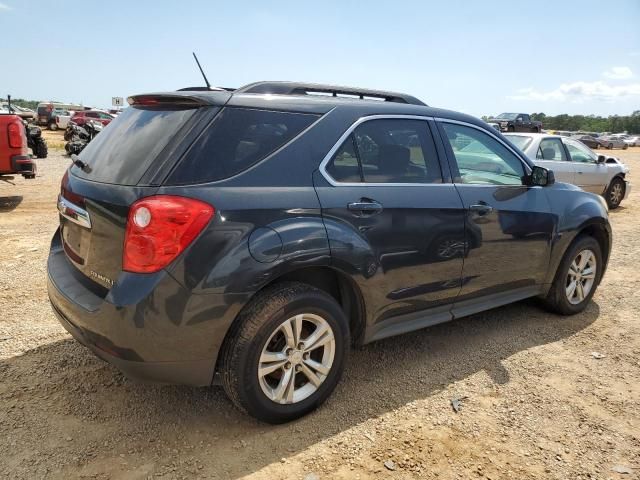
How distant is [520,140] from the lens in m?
8.94

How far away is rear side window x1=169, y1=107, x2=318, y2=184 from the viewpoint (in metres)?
2.39

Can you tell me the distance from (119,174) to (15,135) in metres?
6.86

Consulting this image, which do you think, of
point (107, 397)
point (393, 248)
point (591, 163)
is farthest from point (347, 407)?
point (591, 163)

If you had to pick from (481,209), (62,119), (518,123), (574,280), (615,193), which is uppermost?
(518,123)

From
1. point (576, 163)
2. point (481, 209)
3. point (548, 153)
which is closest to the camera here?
point (481, 209)

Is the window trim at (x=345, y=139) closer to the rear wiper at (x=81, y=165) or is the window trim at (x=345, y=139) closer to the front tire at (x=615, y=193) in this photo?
the rear wiper at (x=81, y=165)

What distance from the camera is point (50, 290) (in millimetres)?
2861

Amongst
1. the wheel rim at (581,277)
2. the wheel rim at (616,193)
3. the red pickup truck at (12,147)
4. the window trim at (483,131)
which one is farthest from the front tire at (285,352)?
the wheel rim at (616,193)

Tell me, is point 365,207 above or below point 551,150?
below

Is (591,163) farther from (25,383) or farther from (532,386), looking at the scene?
(25,383)

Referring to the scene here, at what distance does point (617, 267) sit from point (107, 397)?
5.93 m

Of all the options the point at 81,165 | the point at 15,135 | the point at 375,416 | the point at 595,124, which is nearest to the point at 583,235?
the point at 375,416

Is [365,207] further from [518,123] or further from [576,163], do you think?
[518,123]

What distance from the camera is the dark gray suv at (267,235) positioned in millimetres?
2303
